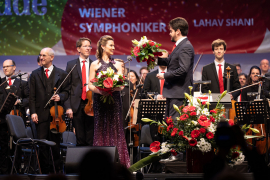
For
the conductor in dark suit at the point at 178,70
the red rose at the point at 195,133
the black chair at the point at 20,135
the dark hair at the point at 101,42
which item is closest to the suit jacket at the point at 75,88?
the black chair at the point at 20,135

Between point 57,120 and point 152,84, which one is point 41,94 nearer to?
point 57,120

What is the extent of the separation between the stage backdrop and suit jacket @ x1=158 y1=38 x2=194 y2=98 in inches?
137

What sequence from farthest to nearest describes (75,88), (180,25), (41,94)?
(75,88), (41,94), (180,25)

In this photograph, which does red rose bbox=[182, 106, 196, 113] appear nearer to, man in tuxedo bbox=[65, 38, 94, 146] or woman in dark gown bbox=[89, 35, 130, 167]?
woman in dark gown bbox=[89, 35, 130, 167]

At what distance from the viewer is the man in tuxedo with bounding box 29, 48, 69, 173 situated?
5.23 metres

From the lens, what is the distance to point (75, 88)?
18.0 ft

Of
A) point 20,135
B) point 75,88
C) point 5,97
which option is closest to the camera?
point 20,135

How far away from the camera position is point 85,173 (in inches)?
45.7

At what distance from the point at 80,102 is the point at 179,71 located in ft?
6.42

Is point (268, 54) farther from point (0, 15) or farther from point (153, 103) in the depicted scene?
point (0, 15)

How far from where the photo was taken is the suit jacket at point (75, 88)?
532 centimetres

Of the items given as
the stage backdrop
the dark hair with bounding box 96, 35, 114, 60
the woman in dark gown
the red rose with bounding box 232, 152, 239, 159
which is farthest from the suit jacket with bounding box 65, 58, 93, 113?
the red rose with bounding box 232, 152, 239, 159

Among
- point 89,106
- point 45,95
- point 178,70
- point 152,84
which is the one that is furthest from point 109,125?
point 152,84

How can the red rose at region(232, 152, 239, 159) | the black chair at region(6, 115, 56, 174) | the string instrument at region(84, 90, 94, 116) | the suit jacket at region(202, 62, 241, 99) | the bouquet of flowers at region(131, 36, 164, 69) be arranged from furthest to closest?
the suit jacket at region(202, 62, 241, 99)
the string instrument at region(84, 90, 94, 116)
the black chair at region(6, 115, 56, 174)
the bouquet of flowers at region(131, 36, 164, 69)
the red rose at region(232, 152, 239, 159)
